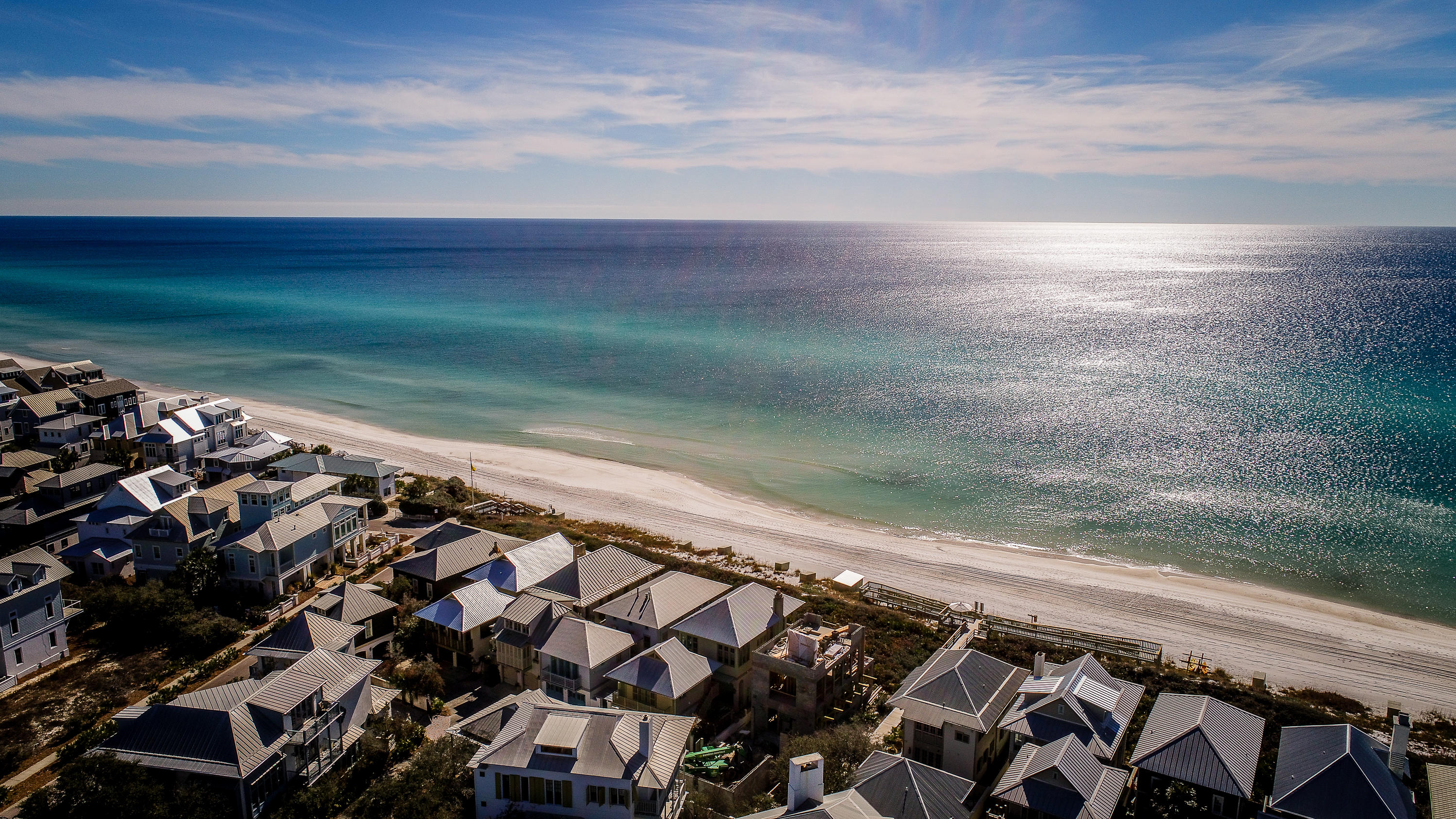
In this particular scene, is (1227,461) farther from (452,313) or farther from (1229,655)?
(452,313)

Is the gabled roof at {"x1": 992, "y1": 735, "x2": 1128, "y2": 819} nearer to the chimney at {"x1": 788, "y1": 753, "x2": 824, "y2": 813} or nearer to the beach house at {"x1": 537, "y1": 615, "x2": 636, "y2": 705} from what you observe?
the chimney at {"x1": 788, "y1": 753, "x2": 824, "y2": 813}

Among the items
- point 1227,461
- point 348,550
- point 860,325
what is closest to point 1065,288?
point 860,325

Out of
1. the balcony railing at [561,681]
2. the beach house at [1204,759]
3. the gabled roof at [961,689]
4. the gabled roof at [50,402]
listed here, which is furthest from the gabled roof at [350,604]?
the gabled roof at [50,402]

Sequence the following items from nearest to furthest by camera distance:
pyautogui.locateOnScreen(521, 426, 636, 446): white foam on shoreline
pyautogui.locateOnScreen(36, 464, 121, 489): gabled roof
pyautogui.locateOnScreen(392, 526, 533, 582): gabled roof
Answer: pyautogui.locateOnScreen(392, 526, 533, 582): gabled roof < pyautogui.locateOnScreen(36, 464, 121, 489): gabled roof < pyautogui.locateOnScreen(521, 426, 636, 446): white foam on shoreline

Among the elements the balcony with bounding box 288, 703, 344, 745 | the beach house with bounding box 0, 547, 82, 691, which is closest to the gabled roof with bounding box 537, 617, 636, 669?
the balcony with bounding box 288, 703, 344, 745

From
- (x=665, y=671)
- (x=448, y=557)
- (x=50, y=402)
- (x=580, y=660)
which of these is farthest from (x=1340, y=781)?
(x=50, y=402)

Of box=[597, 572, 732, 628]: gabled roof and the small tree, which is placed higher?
the small tree

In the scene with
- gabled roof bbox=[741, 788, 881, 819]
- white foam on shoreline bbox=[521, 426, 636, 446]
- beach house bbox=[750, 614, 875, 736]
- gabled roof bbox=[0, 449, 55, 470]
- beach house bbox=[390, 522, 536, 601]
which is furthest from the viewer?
white foam on shoreline bbox=[521, 426, 636, 446]
